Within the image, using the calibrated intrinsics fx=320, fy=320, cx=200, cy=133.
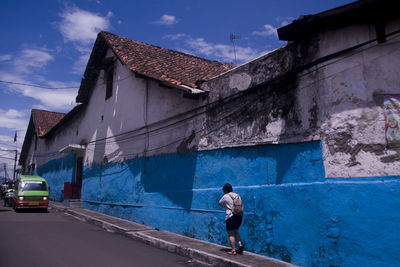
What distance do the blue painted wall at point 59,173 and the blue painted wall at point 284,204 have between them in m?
10.8

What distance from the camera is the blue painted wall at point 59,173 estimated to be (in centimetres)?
1975

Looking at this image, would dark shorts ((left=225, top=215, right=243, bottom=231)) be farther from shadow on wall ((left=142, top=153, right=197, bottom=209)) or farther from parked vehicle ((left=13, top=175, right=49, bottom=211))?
parked vehicle ((left=13, top=175, right=49, bottom=211))

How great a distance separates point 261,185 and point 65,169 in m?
17.2

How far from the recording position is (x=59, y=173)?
2208 cm

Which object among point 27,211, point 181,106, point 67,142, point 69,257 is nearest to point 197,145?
point 181,106

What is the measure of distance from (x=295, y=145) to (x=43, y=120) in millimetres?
27631

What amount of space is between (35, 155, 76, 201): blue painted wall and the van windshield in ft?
11.5

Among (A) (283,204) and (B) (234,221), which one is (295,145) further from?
(B) (234,221)

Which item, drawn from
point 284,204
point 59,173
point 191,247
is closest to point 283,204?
point 284,204

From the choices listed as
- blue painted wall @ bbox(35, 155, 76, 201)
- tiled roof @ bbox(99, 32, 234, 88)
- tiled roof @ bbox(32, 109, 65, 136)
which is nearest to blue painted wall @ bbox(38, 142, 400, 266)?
tiled roof @ bbox(99, 32, 234, 88)

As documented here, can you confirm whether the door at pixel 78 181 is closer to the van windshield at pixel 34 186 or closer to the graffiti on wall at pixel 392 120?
the van windshield at pixel 34 186

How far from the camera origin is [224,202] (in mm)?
6723

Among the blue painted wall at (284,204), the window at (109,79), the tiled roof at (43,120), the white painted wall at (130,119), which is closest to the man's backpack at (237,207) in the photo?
the blue painted wall at (284,204)

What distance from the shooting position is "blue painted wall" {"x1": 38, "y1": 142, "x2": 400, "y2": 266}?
512 centimetres
